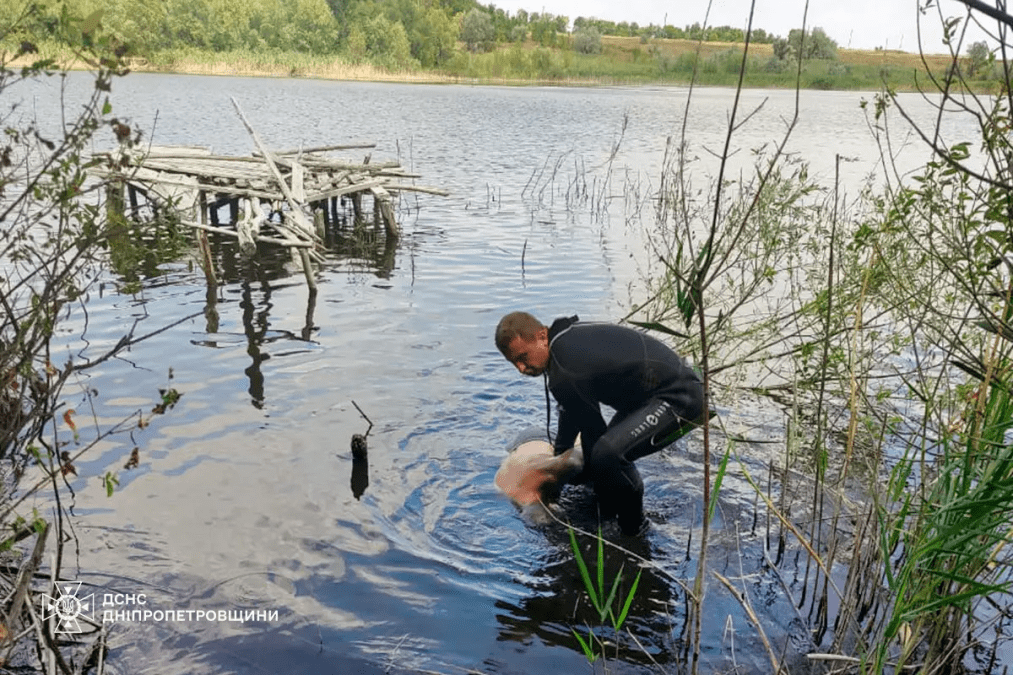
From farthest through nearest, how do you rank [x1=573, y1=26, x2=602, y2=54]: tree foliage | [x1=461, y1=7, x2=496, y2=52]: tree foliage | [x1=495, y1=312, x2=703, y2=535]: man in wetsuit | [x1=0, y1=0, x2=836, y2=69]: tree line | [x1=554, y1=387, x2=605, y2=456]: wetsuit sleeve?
[x1=461, y1=7, x2=496, y2=52]: tree foliage, [x1=573, y1=26, x2=602, y2=54]: tree foliage, [x1=0, y1=0, x2=836, y2=69]: tree line, [x1=554, y1=387, x2=605, y2=456]: wetsuit sleeve, [x1=495, y1=312, x2=703, y2=535]: man in wetsuit

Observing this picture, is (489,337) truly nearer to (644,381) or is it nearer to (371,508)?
(371,508)

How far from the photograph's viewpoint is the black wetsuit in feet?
18.6

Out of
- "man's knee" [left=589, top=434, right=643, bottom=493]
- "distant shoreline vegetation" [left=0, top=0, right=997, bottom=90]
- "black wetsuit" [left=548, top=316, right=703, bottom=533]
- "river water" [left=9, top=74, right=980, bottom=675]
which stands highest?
"distant shoreline vegetation" [left=0, top=0, right=997, bottom=90]

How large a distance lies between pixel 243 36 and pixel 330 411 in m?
86.3

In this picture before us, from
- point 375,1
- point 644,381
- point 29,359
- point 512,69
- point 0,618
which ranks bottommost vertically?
point 0,618

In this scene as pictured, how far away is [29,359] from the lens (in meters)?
3.87

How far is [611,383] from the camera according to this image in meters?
5.82

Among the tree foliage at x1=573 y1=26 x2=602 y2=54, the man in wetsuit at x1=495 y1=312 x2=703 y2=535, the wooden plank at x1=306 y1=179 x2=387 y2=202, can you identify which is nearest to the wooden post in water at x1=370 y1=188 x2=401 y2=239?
the wooden plank at x1=306 y1=179 x2=387 y2=202

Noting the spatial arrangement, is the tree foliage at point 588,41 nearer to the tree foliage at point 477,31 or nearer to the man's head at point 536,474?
the tree foliage at point 477,31

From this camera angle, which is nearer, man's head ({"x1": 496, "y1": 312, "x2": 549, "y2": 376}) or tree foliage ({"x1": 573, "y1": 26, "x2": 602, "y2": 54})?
man's head ({"x1": 496, "y1": 312, "x2": 549, "y2": 376})

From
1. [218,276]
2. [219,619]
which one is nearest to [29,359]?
→ [219,619]

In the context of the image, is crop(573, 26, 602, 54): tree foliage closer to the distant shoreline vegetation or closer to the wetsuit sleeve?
the distant shoreline vegetation

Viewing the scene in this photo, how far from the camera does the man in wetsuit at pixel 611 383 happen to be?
5.62 m

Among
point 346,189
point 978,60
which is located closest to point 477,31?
point 346,189
